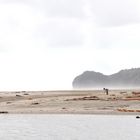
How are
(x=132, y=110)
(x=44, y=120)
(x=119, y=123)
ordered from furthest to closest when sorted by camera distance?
(x=132, y=110), (x=44, y=120), (x=119, y=123)

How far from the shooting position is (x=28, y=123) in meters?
42.8

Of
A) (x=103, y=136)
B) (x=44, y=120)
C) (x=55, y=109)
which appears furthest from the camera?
(x=55, y=109)

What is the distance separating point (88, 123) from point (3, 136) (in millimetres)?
9323

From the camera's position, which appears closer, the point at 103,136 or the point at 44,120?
the point at 103,136

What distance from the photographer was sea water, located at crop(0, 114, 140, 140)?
109 ft

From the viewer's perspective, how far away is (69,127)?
3862cm

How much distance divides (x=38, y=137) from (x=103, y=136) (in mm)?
4310

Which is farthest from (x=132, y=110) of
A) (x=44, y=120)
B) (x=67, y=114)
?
(x=44, y=120)

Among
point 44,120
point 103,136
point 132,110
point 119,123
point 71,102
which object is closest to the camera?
point 103,136

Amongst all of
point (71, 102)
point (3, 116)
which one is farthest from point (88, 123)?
point (71, 102)

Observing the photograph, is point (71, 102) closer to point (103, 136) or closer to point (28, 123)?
point (28, 123)

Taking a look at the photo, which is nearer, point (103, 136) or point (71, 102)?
point (103, 136)

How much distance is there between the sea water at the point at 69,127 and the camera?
33094 millimetres

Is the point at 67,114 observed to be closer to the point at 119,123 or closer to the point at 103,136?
the point at 119,123
